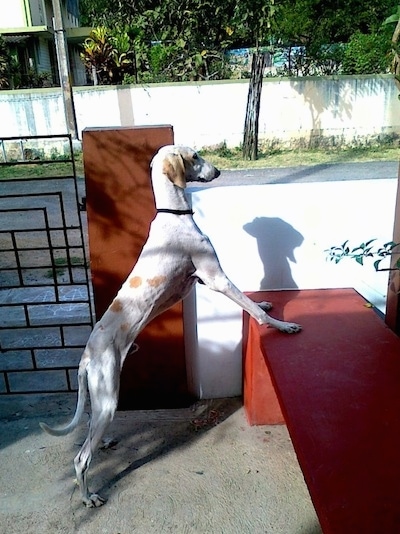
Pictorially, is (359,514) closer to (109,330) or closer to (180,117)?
(109,330)

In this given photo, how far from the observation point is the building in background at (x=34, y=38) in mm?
17575

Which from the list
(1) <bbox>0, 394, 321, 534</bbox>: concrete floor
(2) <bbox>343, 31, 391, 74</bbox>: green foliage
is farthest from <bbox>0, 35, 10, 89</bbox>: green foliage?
Answer: (1) <bbox>0, 394, 321, 534</bbox>: concrete floor

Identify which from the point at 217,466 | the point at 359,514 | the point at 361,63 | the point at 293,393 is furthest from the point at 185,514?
the point at 361,63

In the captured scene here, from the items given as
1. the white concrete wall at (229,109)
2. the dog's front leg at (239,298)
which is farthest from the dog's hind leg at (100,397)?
the white concrete wall at (229,109)

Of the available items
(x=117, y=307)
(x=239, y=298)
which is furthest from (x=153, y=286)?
(x=239, y=298)

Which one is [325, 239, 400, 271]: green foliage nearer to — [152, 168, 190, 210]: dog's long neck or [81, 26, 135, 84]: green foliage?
[152, 168, 190, 210]: dog's long neck

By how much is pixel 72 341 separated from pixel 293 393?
243cm

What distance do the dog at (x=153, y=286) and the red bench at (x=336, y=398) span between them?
0.42 metres

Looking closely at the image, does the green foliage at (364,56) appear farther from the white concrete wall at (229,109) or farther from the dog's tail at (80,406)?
the dog's tail at (80,406)

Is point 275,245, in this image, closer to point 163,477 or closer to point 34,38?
point 163,477

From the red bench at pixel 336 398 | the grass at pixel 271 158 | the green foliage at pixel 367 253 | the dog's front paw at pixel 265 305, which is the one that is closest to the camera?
the red bench at pixel 336 398

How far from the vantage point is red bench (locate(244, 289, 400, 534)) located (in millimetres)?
1509

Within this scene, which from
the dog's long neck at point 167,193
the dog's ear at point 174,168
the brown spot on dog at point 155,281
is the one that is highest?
the dog's ear at point 174,168

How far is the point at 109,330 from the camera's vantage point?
2305 mm
